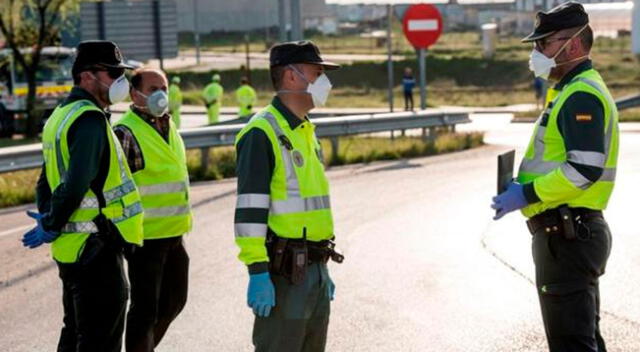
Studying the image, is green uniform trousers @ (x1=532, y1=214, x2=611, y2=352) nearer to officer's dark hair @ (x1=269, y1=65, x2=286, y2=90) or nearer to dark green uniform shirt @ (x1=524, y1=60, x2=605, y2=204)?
dark green uniform shirt @ (x1=524, y1=60, x2=605, y2=204)

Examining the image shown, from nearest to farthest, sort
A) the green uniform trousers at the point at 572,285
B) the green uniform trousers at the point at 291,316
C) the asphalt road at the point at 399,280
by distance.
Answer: the green uniform trousers at the point at 291,316, the green uniform trousers at the point at 572,285, the asphalt road at the point at 399,280

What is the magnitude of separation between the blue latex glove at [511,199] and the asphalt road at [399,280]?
1.90 m

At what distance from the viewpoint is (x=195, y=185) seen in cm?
1675

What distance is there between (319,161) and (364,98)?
A: 50.2 metres

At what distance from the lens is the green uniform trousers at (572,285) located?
5703 mm

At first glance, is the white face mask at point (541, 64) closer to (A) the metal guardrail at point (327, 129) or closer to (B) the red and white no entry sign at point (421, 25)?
(A) the metal guardrail at point (327, 129)

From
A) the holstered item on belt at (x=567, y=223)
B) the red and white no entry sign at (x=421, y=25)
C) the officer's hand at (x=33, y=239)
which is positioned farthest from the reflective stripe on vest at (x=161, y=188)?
the red and white no entry sign at (x=421, y=25)

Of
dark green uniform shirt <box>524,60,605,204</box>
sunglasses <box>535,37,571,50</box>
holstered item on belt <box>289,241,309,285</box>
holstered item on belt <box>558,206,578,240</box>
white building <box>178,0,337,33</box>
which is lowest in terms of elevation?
holstered item on belt <box>289,241,309,285</box>

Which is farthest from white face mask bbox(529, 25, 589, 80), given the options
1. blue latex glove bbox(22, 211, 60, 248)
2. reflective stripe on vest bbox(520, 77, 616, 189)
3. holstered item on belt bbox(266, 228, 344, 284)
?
blue latex glove bbox(22, 211, 60, 248)

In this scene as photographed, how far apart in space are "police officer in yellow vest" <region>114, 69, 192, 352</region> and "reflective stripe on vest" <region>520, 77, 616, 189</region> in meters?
2.05

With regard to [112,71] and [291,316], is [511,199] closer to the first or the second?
[291,316]

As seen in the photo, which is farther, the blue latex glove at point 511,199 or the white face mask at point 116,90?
the white face mask at point 116,90

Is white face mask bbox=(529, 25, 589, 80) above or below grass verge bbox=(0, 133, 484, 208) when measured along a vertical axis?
above

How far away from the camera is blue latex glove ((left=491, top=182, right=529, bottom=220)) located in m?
5.81
